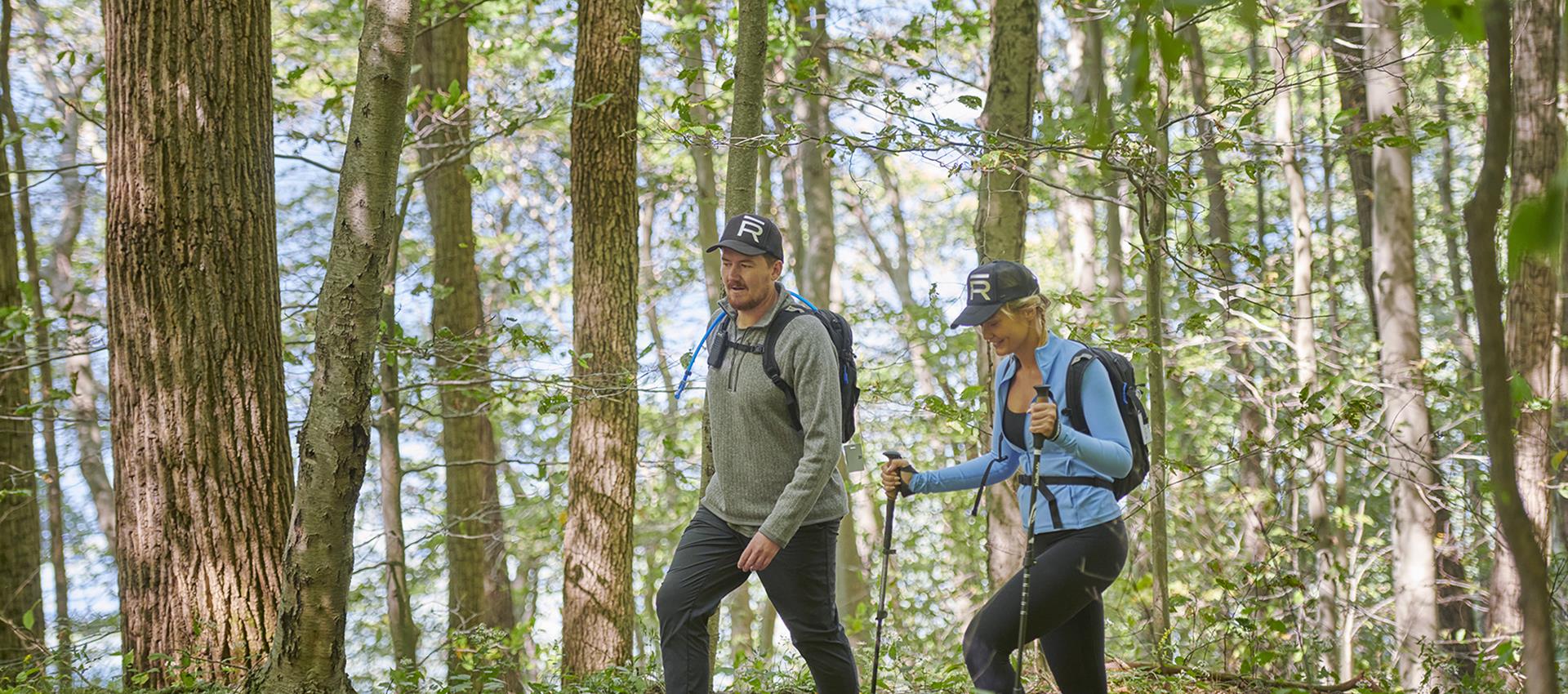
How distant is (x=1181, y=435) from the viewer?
16.7m

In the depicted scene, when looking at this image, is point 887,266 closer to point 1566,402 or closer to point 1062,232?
point 1062,232

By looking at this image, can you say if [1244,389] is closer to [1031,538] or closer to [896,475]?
[896,475]

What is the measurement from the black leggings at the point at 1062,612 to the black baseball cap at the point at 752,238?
56.9 inches

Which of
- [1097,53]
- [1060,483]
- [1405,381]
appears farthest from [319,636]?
[1405,381]

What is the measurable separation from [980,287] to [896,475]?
0.80 m

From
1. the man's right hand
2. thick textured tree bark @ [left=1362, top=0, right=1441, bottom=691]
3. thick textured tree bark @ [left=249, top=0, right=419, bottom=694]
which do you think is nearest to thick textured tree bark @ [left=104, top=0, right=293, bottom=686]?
thick textured tree bark @ [left=249, top=0, right=419, bottom=694]

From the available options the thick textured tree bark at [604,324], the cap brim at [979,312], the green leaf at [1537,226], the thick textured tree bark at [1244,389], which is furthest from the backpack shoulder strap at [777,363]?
the thick textured tree bark at [1244,389]

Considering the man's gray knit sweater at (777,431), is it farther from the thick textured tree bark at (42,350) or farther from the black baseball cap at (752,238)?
the thick textured tree bark at (42,350)

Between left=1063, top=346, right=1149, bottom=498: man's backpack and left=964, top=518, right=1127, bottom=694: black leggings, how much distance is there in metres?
0.18

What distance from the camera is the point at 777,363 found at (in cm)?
419

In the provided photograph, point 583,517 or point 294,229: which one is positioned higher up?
point 294,229

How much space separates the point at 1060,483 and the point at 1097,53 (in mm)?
2342

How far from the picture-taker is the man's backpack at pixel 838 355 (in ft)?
13.8


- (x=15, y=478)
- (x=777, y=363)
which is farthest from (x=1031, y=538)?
(x=15, y=478)
